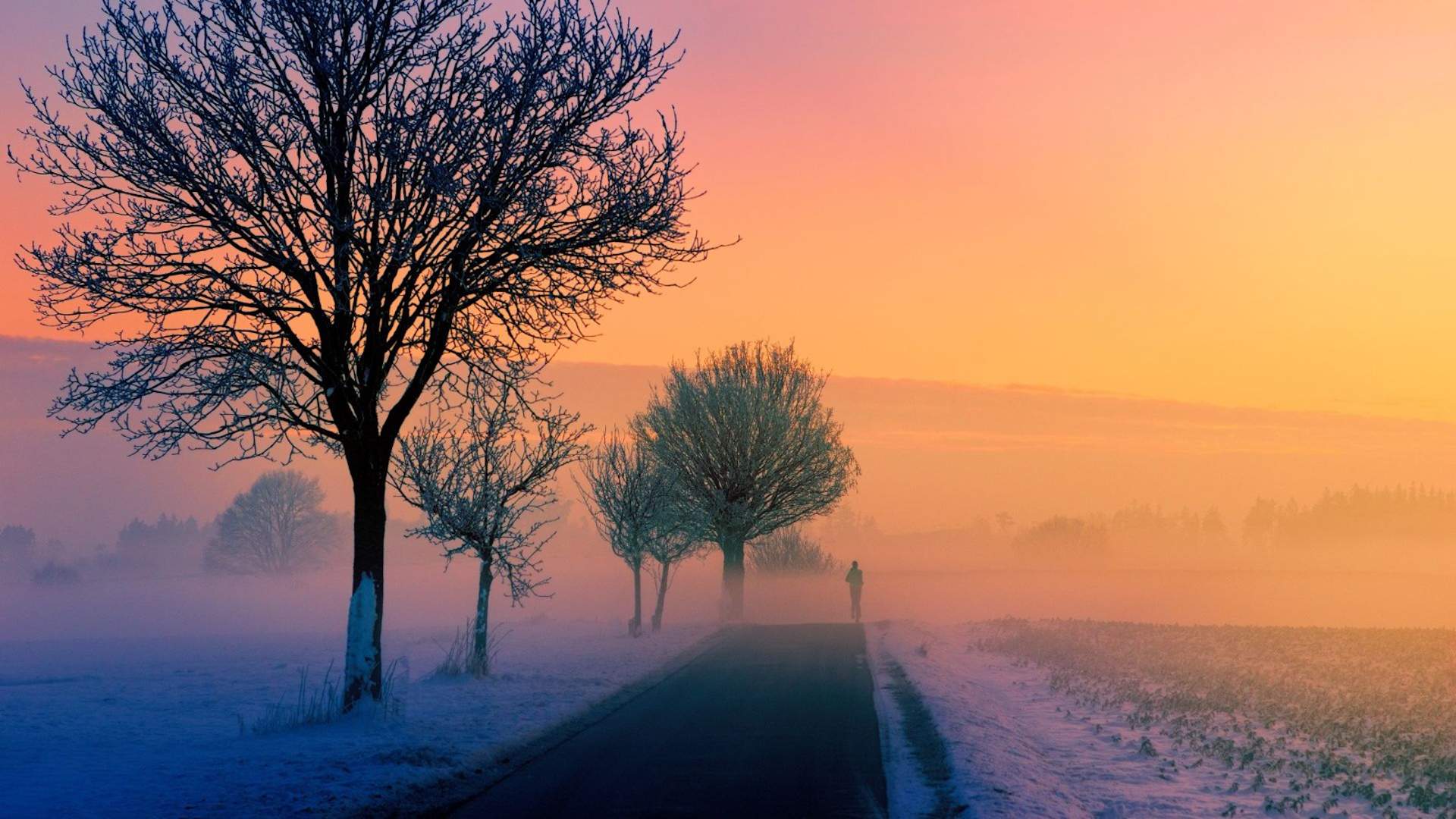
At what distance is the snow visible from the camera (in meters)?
11.1

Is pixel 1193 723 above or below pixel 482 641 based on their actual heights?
below

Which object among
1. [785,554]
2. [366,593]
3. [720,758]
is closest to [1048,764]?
[720,758]

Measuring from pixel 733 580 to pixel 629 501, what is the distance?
29.5 ft

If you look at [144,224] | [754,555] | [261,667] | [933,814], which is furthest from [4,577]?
[933,814]

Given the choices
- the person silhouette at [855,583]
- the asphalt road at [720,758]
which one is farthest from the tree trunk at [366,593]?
the person silhouette at [855,583]

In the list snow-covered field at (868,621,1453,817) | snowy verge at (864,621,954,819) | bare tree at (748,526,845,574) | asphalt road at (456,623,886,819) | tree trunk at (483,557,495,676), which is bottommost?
snow-covered field at (868,621,1453,817)

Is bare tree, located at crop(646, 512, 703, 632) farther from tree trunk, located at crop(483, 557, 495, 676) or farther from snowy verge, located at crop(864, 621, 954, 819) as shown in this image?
snowy verge, located at crop(864, 621, 954, 819)

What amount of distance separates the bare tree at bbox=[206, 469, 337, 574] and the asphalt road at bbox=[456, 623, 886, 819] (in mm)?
86293

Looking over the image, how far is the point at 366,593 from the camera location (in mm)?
15992

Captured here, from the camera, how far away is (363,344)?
16406 mm

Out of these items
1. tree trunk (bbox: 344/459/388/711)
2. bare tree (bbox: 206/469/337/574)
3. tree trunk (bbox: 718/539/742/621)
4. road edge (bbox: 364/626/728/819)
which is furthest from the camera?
bare tree (bbox: 206/469/337/574)

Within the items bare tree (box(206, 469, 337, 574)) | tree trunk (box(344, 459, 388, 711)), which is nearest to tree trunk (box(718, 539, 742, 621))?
tree trunk (box(344, 459, 388, 711))

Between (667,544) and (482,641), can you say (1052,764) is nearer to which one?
(482,641)

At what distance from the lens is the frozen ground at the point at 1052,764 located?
11086mm
